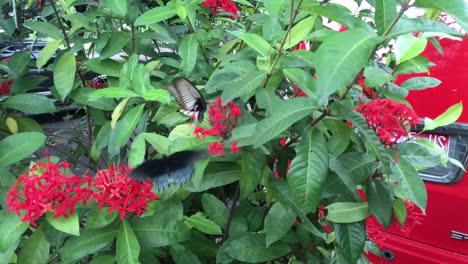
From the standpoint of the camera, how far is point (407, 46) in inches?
51.5

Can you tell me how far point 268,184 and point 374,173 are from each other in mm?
280

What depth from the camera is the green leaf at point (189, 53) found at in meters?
1.54

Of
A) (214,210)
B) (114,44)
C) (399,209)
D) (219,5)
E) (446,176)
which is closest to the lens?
(399,209)

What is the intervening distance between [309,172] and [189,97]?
1.21 ft

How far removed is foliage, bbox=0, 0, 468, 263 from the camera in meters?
1.08

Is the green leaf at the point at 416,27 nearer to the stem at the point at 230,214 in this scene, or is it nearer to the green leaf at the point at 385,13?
the green leaf at the point at 385,13

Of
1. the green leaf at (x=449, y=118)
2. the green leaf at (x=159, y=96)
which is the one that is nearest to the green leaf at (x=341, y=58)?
the green leaf at (x=159, y=96)

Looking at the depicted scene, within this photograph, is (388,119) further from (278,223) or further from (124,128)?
(124,128)

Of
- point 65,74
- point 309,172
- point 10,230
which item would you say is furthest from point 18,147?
point 309,172

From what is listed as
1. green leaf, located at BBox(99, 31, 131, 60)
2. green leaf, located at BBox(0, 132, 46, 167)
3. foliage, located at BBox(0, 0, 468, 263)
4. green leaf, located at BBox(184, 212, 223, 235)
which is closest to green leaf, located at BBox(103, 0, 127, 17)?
foliage, located at BBox(0, 0, 468, 263)

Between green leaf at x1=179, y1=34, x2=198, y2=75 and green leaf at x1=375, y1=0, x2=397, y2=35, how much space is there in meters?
0.70

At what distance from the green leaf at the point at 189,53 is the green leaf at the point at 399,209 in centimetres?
73

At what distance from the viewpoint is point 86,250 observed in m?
1.19

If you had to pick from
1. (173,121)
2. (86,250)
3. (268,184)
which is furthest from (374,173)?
(86,250)
